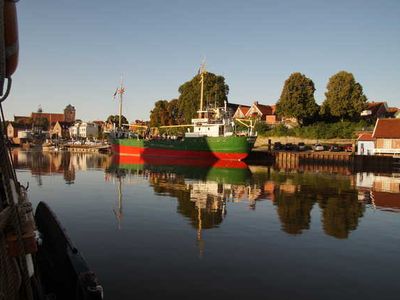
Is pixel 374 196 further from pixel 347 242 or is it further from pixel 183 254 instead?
pixel 183 254

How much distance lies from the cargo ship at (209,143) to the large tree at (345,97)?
19.4 m

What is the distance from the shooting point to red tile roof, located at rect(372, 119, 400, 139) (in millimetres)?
51531

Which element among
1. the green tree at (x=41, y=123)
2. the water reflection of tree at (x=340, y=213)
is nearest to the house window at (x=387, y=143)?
the water reflection of tree at (x=340, y=213)

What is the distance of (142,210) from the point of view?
58.2 ft

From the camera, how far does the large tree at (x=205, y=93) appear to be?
7994cm

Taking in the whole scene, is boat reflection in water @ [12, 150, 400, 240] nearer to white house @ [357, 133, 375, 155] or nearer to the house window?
the house window

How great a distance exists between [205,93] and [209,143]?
28028 mm

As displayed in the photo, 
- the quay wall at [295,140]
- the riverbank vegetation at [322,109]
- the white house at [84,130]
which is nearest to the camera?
the quay wall at [295,140]

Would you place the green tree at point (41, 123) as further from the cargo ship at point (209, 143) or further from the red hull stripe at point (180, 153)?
the cargo ship at point (209, 143)

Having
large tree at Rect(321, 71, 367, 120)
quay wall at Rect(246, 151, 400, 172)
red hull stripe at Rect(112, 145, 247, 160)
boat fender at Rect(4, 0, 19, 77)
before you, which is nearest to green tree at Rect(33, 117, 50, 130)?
red hull stripe at Rect(112, 145, 247, 160)

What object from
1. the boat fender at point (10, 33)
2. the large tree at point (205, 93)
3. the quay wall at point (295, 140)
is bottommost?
the quay wall at point (295, 140)

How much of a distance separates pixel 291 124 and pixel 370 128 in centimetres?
1652

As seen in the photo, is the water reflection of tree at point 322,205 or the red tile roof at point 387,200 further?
the red tile roof at point 387,200

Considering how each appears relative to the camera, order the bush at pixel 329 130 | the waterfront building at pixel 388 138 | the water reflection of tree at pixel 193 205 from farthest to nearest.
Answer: the bush at pixel 329 130 < the waterfront building at pixel 388 138 < the water reflection of tree at pixel 193 205
